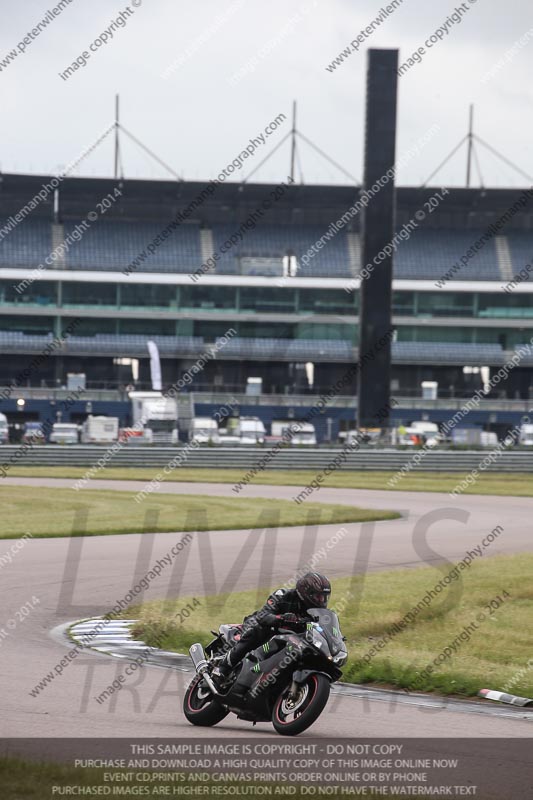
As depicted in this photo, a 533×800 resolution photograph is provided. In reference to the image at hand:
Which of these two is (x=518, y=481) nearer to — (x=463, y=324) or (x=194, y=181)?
(x=463, y=324)

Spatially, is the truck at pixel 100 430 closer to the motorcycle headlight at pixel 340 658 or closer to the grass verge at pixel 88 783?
the motorcycle headlight at pixel 340 658

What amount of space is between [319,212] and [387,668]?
7658 cm

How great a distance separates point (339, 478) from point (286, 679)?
126ft

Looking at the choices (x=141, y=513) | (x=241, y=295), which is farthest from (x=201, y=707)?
(x=241, y=295)

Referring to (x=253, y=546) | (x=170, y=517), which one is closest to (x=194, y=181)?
(x=170, y=517)

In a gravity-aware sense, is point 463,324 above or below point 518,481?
above

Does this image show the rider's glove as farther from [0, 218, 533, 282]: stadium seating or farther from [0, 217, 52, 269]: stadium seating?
[0, 217, 52, 269]: stadium seating

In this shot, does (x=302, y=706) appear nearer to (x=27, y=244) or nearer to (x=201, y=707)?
(x=201, y=707)

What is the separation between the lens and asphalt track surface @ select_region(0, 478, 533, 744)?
30.2ft

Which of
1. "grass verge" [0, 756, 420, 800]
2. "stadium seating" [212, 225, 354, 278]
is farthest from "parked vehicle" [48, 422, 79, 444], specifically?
"grass verge" [0, 756, 420, 800]

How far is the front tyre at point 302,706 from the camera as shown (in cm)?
839

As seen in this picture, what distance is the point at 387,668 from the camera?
39.2 ft

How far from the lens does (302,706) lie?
8.51 m

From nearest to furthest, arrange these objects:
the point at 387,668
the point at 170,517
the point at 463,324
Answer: the point at 387,668 → the point at 170,517 → the point at 463,324
